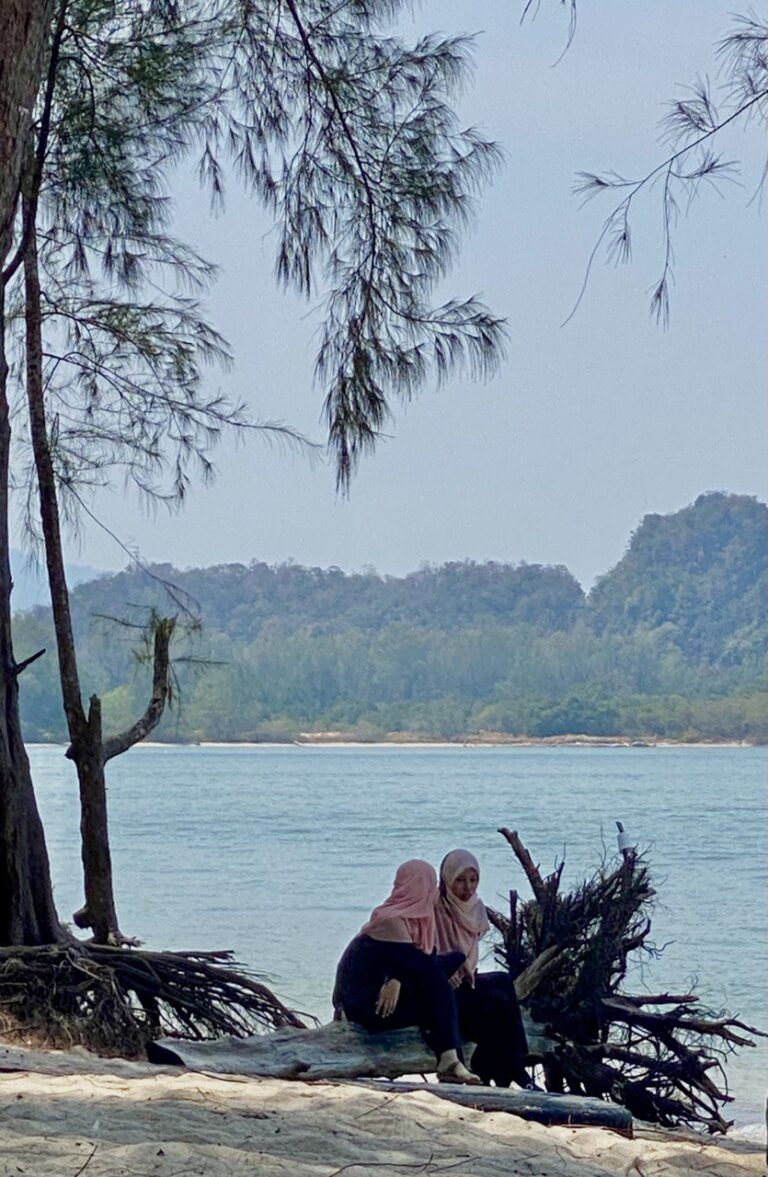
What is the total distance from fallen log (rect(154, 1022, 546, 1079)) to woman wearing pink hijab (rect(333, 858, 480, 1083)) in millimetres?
49

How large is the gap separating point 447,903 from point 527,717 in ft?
183

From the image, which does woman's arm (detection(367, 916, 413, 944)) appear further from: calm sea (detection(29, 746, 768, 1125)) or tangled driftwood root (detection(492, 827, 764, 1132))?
calm sea (detection(29, 746, 768, 1125))

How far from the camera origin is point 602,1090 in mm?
6953

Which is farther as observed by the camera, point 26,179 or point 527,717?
point 527,717

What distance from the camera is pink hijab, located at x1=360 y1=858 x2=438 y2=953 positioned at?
19.1ft

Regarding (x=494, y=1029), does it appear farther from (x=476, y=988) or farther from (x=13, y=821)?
(x=13, y=821)

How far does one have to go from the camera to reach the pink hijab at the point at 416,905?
19.1 ft

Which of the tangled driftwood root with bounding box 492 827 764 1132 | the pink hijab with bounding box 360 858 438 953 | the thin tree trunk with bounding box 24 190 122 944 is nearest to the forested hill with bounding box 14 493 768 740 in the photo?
the thin tree trunk with bounding box 24 190 122 944

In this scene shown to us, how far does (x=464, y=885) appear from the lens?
6066 mm

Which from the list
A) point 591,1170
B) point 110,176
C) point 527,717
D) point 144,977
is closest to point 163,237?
point 110,176

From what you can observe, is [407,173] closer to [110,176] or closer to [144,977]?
[110,176]

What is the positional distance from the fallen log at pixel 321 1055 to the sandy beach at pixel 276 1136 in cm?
25

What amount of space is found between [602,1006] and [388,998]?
1.58 metres

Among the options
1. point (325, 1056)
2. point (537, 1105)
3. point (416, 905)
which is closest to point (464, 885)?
point (416, 905)
